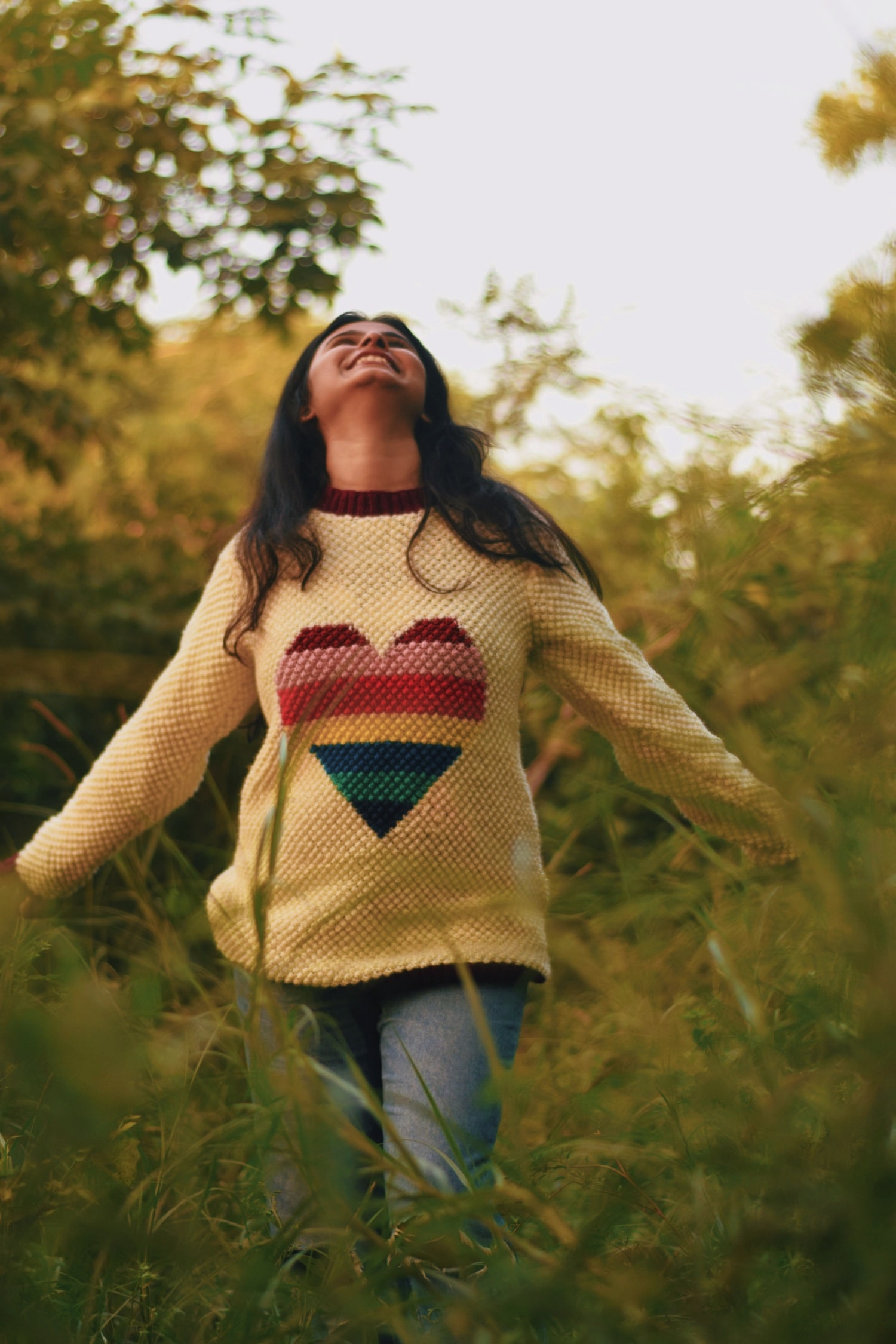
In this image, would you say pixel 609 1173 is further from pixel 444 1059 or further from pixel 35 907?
pixel 35 907

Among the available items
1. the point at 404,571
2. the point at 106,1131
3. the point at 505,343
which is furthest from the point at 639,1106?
the point at 505,343

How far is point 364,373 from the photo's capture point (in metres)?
1.64

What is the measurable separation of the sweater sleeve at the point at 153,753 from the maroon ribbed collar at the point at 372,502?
15 centimetres

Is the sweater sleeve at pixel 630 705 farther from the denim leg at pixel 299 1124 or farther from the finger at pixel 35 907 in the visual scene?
the finger at pixel 35 907

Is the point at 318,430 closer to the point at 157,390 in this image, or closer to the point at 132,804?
the point at 132,804

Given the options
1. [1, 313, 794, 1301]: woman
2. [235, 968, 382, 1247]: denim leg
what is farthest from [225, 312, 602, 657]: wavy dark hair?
[235, 968, 382, 1247]: denim leg

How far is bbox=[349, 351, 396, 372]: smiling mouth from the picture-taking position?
1.66 m

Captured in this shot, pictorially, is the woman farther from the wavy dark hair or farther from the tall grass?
the tall grass

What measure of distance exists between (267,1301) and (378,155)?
7.95 feet

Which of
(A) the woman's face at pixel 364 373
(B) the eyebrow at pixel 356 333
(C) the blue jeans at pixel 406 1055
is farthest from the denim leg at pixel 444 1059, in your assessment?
(B) the eyebrow at pixel 356 333

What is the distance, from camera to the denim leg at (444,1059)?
132 cm

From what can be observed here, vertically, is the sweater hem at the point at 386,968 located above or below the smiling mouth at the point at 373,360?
below

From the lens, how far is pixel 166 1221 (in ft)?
3.17

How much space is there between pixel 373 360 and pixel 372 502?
0.20m
